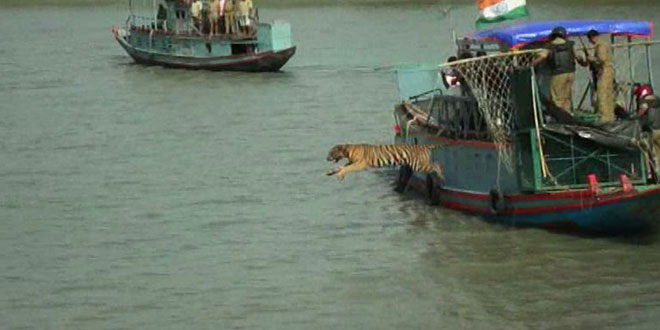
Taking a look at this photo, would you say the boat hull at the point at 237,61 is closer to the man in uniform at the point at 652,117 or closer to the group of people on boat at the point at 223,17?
the group of people on boat at the point at 223,17

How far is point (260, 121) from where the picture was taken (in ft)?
93.1

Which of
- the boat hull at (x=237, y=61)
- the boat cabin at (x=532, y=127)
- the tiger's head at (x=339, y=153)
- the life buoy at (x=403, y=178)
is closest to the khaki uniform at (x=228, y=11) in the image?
the boat hull at (x=237, y=61)

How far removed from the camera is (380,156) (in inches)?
701

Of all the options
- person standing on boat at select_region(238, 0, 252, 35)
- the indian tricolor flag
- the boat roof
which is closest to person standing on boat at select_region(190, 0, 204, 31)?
person standing on boat at select_region(238, 0, 252, 35)

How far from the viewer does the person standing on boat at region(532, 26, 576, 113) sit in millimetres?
16859

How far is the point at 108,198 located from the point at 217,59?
16113 mm

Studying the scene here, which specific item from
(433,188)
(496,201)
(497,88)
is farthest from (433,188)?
(497,88)

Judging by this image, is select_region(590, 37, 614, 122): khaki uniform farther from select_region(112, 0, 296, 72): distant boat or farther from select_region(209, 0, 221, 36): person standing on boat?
select_region(209, 0, 221, 36): person standing on boat

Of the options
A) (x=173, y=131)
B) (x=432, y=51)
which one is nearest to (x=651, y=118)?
(x=173, y=131)

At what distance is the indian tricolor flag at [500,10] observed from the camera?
19562 millimetres

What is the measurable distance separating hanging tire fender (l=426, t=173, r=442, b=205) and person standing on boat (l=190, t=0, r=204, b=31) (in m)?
18.6

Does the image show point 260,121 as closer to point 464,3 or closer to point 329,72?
point 329,72

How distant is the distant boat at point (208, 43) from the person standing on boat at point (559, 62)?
1905cm

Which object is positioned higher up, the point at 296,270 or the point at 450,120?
the point at 450,120
